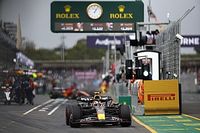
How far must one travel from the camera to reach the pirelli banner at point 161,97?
2580 centimetres

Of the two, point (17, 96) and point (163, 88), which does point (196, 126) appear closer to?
point (163, 88)

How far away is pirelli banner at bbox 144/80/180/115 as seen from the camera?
25.8 meters

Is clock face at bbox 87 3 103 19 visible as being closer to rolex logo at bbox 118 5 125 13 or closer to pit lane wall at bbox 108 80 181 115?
rolex logo at bbox 118 5 125 13

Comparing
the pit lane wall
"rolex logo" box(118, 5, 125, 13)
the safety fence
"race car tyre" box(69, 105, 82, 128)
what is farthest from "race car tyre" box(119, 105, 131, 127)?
"rolex logo" box(118, 5, 125, 13)

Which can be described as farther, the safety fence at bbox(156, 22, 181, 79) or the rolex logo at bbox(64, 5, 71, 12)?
the rolex logo at bbox(64, 5, 71, 12)

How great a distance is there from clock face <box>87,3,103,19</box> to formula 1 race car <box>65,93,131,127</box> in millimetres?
19517

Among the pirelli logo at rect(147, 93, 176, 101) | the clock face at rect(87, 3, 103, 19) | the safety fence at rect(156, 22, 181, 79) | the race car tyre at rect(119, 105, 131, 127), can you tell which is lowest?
the race car tyre at rect(119, 105, 131, 127)

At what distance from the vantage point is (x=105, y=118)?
758 inches

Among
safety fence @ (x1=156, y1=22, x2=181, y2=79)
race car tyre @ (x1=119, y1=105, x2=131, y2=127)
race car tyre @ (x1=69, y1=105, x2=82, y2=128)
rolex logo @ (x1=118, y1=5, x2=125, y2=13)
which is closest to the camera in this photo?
race car tyre @ (x1=69, y1=105, x2=82, y2=128)

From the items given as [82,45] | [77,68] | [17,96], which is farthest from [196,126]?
[77,68]

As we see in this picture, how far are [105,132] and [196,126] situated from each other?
3.97 metres

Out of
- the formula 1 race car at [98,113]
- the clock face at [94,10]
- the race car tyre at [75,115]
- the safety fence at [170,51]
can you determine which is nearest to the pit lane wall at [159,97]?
the safety fence at [170,51]

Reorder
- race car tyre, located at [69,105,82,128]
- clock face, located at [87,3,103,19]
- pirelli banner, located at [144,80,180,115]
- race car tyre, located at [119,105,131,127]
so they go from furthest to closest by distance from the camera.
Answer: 1. clock face, located at [87,3,103,19]
2. pirelli banner, located at [144,80,180,115]
3. race car tyre, located at [119,105,131,127]
4. race car tyre, located at [69,105,82,128]

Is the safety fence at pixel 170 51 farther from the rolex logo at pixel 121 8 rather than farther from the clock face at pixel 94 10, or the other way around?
the clock face at pixel 94 10
